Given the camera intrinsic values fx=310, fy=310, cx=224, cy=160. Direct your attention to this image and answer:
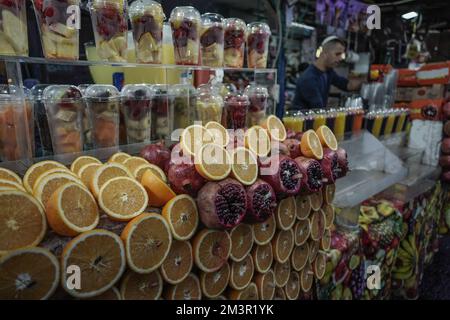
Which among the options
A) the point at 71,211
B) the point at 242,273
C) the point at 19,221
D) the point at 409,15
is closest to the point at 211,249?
the point at 242,273

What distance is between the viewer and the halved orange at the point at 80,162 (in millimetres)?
1122

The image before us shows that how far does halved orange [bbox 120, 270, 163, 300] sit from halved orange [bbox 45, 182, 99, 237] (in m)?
0.19

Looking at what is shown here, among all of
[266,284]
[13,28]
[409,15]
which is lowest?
[266,284]

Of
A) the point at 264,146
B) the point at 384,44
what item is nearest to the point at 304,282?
the point at 264,146

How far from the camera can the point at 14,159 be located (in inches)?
43.9

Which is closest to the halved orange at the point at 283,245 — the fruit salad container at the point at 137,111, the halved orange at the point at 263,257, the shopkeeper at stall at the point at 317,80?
the halved orange at the point at 263,257

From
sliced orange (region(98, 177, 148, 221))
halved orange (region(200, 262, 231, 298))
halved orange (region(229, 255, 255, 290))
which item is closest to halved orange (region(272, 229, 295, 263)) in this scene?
halved orange (region(229, 255, 255, 290))

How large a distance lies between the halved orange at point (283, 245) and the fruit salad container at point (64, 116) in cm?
91

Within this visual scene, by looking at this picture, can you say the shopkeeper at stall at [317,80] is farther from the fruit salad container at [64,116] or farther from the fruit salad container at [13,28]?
the fruit salad container at [13,28]

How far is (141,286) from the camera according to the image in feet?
3.09

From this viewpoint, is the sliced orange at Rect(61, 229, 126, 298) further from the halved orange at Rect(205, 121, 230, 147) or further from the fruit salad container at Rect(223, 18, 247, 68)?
the fruit salad container at Rect(223, 18, 247, 68)

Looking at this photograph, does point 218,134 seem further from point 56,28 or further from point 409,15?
point 409,15

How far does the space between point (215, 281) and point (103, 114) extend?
0.80m
